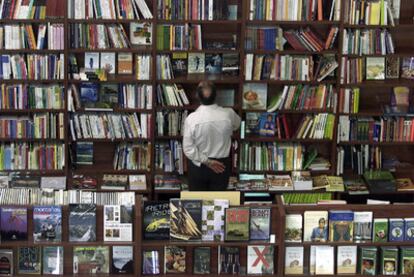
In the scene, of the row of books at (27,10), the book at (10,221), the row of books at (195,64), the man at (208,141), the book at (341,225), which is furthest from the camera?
the row of books at (195,64)

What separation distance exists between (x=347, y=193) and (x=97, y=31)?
120 inches

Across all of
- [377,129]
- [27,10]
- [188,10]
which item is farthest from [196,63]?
[377,129]

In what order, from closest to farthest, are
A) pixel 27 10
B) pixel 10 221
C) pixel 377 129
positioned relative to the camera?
1. pixel 10 221
2. pixel 27 10
3. pixel 377 129

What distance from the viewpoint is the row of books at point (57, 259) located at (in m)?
4.86

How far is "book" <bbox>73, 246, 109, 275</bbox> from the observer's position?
4867 millimetres

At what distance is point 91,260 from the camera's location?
4.89 meters

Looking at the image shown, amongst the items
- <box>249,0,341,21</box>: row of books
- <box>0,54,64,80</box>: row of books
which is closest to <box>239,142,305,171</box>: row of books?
<box>249,0,341,21</box>: row of books

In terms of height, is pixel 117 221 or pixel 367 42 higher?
pixel 367 42

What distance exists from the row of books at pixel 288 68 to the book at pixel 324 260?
2.84 m

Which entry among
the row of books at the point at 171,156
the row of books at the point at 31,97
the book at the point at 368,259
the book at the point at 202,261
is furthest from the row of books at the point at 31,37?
the book at the point at 368,259

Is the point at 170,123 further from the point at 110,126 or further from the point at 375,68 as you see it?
the point at 375,68

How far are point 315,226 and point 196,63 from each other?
9.84 ft

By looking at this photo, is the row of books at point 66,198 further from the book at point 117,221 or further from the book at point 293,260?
the book at point 293,260

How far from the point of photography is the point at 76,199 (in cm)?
497
